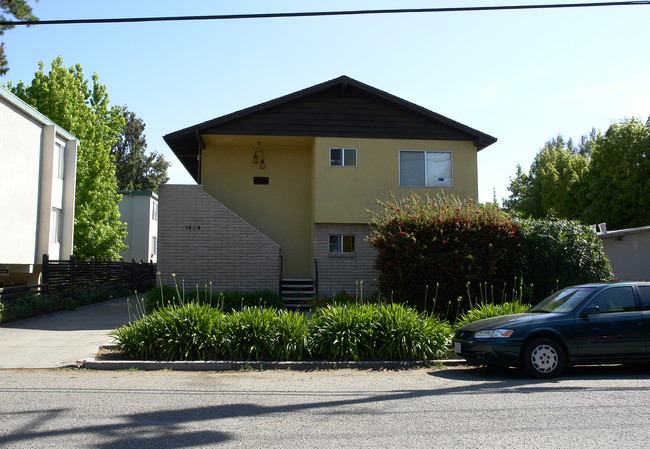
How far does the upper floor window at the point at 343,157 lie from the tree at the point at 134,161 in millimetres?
42126

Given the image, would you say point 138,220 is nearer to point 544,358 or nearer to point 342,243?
point 342,243

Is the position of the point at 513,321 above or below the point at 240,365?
above

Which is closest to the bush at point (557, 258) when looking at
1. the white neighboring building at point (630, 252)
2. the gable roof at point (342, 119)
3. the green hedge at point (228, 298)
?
the gable roof at point (342, 119)

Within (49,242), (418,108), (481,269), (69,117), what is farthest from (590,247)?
(69,117)

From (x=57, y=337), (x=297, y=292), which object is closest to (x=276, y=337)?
(x=57, y=337)

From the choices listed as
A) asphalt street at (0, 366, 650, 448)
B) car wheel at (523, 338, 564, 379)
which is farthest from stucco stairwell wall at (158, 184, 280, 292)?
car wheel at (523, 338, 564, 379)

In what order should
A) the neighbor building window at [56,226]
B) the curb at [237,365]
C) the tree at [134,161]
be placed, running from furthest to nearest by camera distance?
the tree at [134,161], the neighbor building window at [56,226], the curb at [237,365]

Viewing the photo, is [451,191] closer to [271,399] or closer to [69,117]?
[271,399]

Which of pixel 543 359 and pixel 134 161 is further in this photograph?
pixel 134 161

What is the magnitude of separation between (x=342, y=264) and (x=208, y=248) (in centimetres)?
433

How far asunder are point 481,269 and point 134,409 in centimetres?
887

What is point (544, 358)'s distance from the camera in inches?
329

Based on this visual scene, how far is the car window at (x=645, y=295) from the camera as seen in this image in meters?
8.81

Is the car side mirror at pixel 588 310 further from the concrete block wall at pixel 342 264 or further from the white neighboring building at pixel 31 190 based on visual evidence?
the white neighboring building at pixel 31 190
